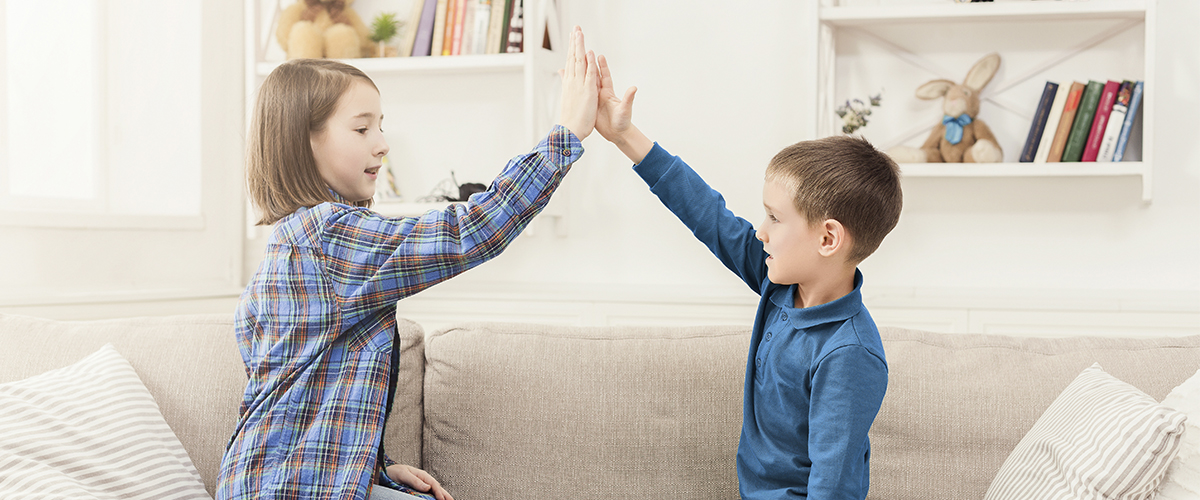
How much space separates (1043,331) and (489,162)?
1.65 meters

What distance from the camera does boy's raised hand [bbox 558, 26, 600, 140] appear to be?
46.4 inches

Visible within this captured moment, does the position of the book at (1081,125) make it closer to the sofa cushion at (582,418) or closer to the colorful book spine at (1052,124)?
the colorful book spine at (1052,124)

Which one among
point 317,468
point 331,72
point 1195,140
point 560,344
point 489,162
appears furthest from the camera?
point 489,162

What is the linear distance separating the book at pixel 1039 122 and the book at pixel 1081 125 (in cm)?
6

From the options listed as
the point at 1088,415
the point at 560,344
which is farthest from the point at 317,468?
the point at 1088,415

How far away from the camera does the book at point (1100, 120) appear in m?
2.04

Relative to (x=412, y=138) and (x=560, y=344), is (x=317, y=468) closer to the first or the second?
(x=560, y=344)

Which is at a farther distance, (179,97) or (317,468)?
(179,97)

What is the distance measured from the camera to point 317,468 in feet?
3.48

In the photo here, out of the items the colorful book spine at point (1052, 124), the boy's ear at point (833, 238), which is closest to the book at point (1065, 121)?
the colorful book spine at point (1052, 124)

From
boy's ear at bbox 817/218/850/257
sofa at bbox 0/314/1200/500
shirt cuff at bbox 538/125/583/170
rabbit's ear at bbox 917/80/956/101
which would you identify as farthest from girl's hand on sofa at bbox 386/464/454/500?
rabbit's ear at bbox 917/80/956/101

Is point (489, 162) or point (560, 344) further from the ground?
point (489, 162)

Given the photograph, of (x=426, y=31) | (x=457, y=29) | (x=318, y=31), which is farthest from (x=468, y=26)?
(x=318, y=31)

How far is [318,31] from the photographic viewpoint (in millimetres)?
2430
